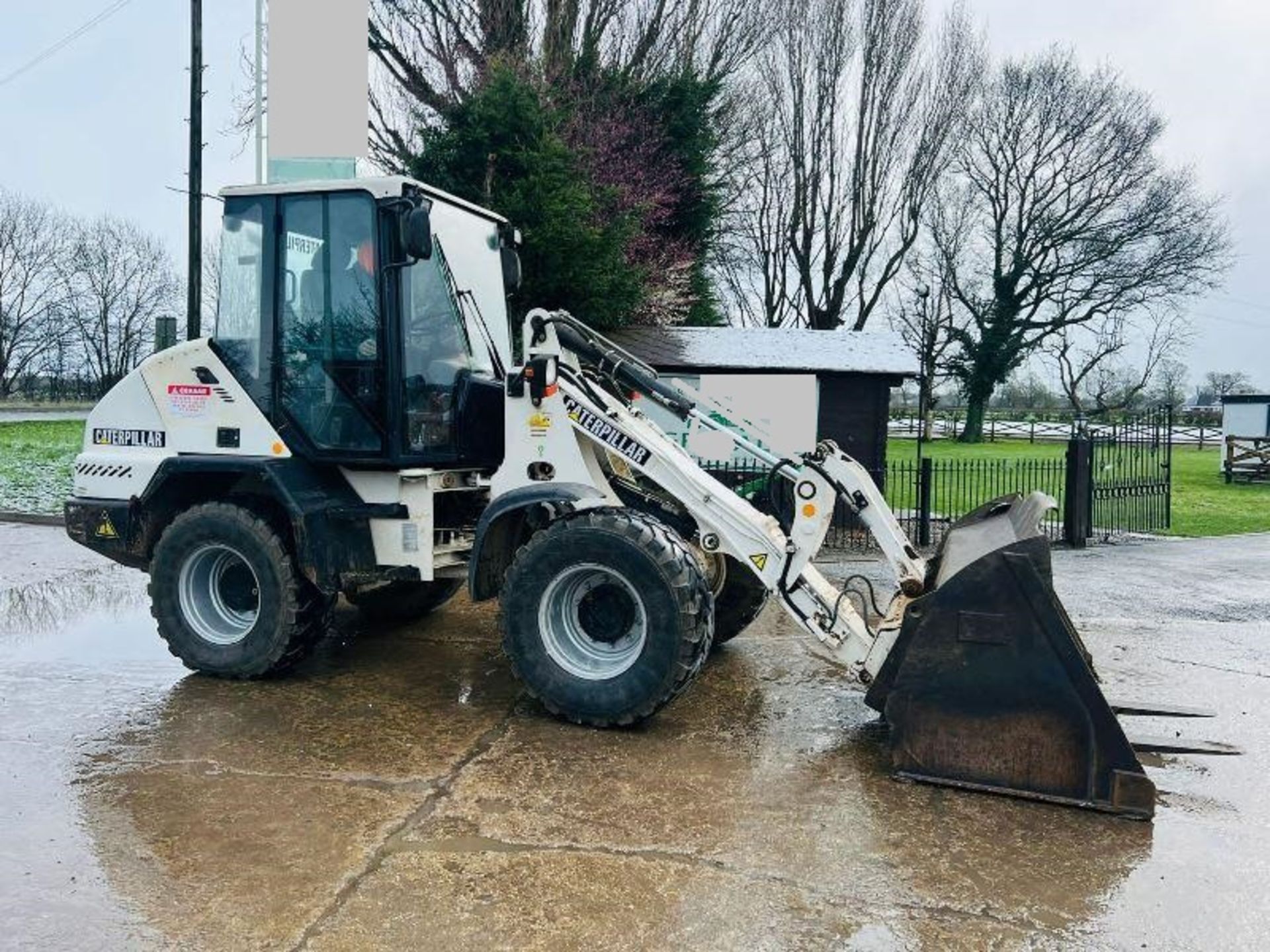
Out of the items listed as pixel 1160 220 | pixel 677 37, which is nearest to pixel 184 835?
pixel 677 37

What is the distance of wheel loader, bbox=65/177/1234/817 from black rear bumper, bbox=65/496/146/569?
2cm

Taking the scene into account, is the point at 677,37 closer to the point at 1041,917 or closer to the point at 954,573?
the point at 954,573

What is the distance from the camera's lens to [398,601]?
770cm

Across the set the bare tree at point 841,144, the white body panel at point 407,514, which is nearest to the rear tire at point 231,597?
the white body panel at point 407,514

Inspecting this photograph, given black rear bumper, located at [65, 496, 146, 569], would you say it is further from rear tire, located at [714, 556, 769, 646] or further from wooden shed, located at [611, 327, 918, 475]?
wooden shed, located at [611, 327, 918, 475]

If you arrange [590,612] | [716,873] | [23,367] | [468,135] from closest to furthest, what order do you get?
[716,873] < [590,612] < [468,135] < [23,367]

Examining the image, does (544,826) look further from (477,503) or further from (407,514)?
(477,503)

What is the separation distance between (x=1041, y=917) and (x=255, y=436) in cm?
473

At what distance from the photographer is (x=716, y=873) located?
3.73 m

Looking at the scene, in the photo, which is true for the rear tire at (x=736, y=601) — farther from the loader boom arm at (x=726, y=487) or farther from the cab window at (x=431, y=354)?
the cab window at (x=431, y=354)

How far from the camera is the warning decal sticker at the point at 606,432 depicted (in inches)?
210

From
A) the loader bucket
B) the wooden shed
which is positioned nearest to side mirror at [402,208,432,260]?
the loader bucket

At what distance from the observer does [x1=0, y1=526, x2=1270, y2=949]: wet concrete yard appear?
3.38 metres

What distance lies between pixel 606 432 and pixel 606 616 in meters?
0.96
